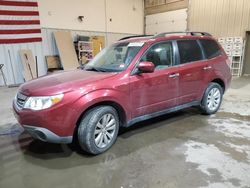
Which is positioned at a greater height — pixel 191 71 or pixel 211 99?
pixel 191 71

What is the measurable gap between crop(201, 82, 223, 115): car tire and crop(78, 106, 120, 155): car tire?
76.1 inches

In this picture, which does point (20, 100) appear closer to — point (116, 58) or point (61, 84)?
point (61, 84)

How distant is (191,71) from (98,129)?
6.10 ft

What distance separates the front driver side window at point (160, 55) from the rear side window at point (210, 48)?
90 cm

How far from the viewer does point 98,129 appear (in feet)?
8.97

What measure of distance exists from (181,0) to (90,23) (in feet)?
15.4

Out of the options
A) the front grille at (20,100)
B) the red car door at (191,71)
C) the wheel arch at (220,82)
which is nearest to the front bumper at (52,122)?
the front grille at (20,100)

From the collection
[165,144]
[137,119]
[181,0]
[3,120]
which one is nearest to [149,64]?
[137,119]

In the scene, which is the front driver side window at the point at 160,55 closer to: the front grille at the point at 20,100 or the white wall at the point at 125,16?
the front grille at the point at 20,100

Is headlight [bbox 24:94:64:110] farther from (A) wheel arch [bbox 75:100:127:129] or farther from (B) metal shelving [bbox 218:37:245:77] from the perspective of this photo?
(B) metal shelving [bbox 218:37:245:77]

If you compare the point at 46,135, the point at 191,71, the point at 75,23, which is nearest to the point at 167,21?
the point at 75,23

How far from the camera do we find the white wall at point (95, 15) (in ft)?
30.0

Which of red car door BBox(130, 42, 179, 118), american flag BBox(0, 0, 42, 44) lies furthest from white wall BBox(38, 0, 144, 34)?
red car door BBox(130, 42, 179, 118)

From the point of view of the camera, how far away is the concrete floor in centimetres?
224
